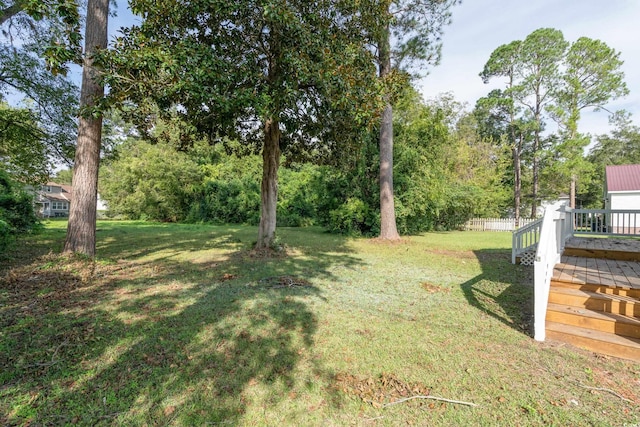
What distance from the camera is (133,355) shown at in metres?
2.54

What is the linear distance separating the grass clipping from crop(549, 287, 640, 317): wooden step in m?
2.31

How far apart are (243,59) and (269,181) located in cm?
281

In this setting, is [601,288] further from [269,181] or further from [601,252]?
[269,181]

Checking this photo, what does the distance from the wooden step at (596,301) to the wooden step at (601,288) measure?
0.06 meters

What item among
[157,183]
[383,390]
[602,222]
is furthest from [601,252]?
[157,183]

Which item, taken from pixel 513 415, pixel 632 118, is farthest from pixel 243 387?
pixel 632 118

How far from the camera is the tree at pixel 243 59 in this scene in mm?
4625

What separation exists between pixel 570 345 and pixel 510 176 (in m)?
27.7

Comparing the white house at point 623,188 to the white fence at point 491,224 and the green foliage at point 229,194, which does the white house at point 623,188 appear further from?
the green foliage at point 229,194

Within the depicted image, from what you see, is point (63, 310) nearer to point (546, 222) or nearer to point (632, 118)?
point (546, 222)

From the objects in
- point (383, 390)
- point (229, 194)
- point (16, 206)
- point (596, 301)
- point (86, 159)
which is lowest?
point (383, 390)

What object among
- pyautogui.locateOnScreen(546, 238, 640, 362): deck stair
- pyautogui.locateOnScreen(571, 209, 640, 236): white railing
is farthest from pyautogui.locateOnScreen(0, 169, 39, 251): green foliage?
pyautogui.locateOnScreen(571, 209, 640, 236): white railing

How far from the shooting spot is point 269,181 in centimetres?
747

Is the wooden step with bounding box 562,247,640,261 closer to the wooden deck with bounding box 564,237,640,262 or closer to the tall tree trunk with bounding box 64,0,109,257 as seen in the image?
the wooden deck with bounding box 564,237,640,262
